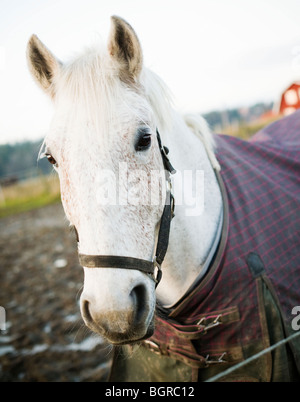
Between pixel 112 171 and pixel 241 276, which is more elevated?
pixel 112 171

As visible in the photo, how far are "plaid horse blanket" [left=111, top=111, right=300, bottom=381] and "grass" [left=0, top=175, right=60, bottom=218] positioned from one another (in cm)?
1626

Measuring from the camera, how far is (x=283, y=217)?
1836 millimetres

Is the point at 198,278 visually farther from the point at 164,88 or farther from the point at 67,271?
the point at 67,271

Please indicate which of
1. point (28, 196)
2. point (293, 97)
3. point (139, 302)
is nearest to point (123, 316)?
point (139, 302)

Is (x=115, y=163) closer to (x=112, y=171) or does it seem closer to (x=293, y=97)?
(x=112, y=171)

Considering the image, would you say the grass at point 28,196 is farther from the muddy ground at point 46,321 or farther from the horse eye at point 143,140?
the horse eye at point 143,140

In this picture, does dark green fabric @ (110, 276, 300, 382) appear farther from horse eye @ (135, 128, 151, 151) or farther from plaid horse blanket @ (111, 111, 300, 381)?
horse eye @ (135, 128, 151, 151)

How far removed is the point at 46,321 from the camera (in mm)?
4277

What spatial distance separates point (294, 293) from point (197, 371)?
2.47 feet

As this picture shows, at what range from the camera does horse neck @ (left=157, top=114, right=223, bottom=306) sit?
1584mm

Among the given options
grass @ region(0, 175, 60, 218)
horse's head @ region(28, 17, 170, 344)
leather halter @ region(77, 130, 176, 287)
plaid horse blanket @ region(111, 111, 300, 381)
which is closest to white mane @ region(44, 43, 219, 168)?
horse's head @ region(28, 17, 170, 344)

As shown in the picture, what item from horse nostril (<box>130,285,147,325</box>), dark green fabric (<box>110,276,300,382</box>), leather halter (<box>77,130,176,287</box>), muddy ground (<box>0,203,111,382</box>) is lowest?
muddy ground (<box>0,203,111,382</box>)

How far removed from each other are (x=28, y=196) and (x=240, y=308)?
806 inches

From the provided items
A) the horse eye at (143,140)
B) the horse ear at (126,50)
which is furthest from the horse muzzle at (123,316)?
the horse ear at (126,50)
